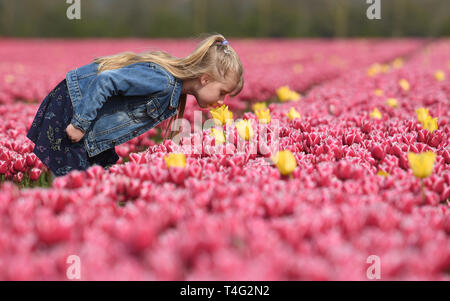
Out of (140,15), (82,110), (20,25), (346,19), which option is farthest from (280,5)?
(82,110)

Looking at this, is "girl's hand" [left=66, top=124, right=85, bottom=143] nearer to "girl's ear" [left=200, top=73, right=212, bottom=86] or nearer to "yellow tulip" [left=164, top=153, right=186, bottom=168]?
"girl's ear" [left=200, top=73, right=212, bottom=86]

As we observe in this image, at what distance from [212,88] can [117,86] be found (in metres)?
0.84

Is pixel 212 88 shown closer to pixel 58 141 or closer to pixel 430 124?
pixel 58 141

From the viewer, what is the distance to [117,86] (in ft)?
11.2

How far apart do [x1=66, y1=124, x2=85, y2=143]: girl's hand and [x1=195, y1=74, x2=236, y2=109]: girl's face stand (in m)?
1.09

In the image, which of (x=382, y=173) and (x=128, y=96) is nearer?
(x=382, y=173)

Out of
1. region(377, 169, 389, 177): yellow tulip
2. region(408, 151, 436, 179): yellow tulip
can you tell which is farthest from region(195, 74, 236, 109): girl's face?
region(408, 151, 436, 179): yellow tulip

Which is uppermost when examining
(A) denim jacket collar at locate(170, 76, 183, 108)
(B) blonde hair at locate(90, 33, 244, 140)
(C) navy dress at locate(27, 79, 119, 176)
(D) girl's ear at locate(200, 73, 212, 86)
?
(B) blonde hair at locate(90, 33, 244, 140)

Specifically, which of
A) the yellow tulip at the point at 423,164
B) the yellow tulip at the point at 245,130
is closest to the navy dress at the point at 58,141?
the yellow tulip at the point at 245,130

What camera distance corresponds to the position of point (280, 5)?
174ft

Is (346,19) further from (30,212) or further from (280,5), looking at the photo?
(30,212)

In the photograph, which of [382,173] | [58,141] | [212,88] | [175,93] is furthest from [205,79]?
[382,173]

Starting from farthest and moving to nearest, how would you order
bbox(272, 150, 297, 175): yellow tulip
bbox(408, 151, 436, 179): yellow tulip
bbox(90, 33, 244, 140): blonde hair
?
bbox(90, 33, 244, 140): blonde hair, bbox(272, 150, 297, 175): yellow tulip, bbox(408, 151, 436, 179): yellow tulip

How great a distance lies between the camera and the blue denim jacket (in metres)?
3.47
